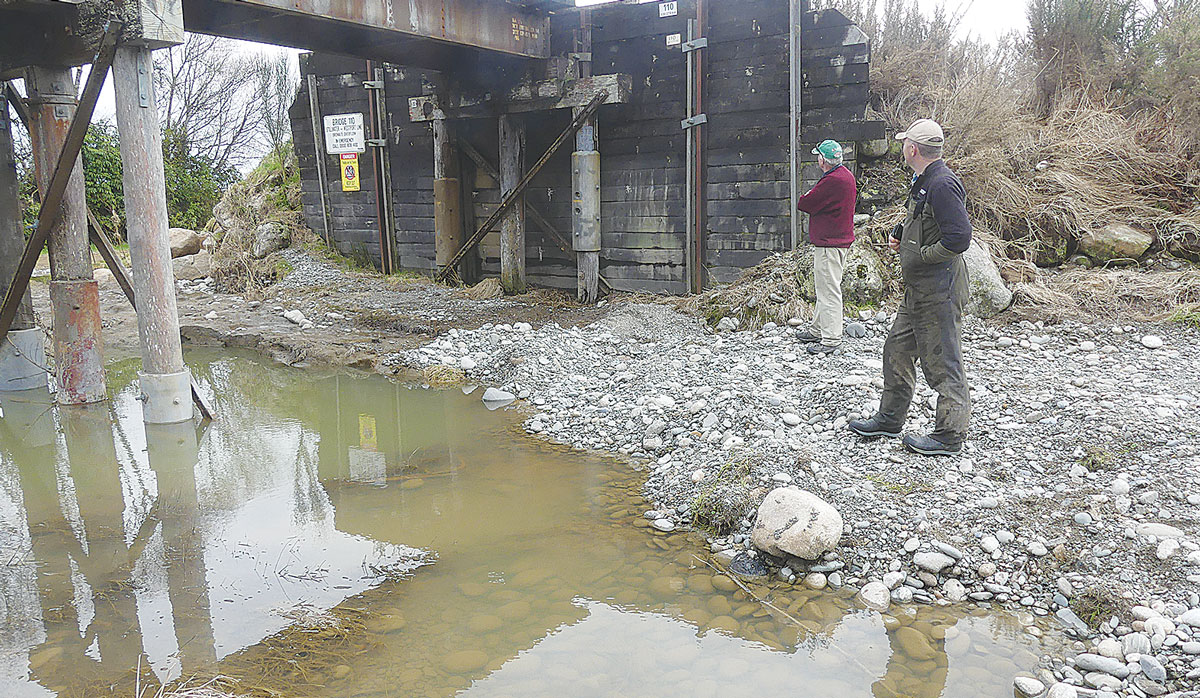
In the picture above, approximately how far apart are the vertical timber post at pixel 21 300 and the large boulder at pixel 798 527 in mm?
7093

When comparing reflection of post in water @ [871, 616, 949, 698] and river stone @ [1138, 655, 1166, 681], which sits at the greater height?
river stone @ [1138, 655, 1166, 681]

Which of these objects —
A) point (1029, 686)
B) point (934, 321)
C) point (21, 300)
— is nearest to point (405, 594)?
point (1029, 686)

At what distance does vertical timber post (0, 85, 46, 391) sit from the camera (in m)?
7.38

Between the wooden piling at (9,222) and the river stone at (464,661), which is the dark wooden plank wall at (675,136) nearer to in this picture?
the wooden piling at (9,222)

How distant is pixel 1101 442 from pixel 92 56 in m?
7.80

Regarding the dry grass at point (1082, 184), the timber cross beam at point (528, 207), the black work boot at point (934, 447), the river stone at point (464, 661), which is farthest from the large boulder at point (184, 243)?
the black work boot at point (934, 447)

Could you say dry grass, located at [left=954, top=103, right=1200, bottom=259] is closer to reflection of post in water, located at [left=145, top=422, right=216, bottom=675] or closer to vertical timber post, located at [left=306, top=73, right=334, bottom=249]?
reflection of post in water, located at [left=145, top=422, right=216, bottom=675]

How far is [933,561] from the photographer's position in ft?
12.6

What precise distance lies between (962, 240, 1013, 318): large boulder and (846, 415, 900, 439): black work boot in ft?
11.1

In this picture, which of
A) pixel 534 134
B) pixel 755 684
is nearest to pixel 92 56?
pixel 534 134

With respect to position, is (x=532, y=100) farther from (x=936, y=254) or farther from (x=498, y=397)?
(x=936, y=254)

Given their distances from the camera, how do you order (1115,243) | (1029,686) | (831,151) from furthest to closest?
1. (1115,243)
2. (831,151)
3. (1029,686)

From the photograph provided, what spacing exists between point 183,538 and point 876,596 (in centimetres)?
376

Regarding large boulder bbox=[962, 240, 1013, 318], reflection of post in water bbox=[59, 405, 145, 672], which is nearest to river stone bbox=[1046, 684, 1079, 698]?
reflection of post in water bbox=[59, 405, 145, 672]
